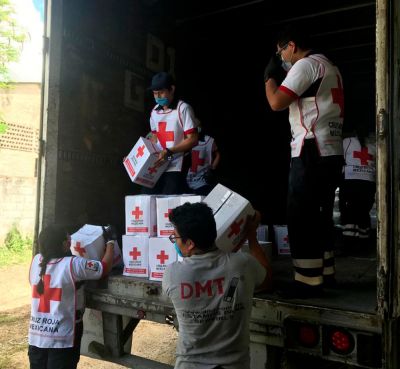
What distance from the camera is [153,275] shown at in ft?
8.84

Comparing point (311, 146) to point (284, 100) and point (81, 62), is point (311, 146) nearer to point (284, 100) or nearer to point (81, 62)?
point (284, 100)

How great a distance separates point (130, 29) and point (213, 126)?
1644 millimetres

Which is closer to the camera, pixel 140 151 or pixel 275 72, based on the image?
pixel 275 72

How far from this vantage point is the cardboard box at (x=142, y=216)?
2.82m

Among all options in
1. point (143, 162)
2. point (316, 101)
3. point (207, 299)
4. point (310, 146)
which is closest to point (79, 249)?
point (143, 162)

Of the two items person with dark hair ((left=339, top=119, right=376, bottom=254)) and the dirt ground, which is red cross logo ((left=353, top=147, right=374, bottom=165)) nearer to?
person with dark hair ((left=339, top=119, right=376, bottom=254))

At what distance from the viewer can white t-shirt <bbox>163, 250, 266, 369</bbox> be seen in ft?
5.95

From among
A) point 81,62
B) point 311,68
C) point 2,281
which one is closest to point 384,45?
point 311,68

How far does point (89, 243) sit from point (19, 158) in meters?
11.1

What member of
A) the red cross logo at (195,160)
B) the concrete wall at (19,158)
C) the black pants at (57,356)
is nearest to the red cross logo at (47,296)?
the black pants at (57,356)

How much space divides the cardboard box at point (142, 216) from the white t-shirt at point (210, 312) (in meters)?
0.98

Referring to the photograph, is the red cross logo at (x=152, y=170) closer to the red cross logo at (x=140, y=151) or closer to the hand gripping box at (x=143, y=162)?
the hand gripping box at (x=143, y=162)

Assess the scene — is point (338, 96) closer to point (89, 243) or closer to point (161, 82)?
point (161, 82)

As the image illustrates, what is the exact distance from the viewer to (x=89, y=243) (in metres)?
2.86
